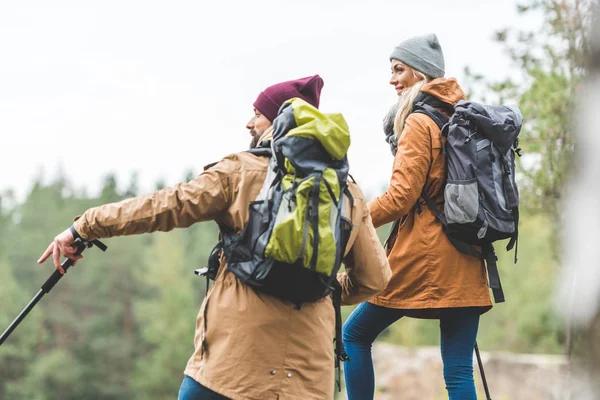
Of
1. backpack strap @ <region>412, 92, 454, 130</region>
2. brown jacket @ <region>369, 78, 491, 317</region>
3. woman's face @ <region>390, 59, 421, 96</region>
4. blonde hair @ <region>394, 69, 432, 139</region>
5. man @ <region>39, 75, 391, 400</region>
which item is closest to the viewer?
man @ <region>39, 75, 391, 400</region>

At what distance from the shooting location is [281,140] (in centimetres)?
259

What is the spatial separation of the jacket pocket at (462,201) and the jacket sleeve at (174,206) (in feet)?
→ 3.78

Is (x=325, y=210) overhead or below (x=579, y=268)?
below

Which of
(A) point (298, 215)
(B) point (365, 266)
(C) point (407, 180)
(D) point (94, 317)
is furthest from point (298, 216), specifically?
(D) point (94, 317)

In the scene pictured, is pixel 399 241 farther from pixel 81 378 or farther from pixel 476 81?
pixel 81 378

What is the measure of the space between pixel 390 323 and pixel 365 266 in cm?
80

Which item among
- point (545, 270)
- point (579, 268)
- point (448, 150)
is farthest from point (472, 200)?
point (545, 270)

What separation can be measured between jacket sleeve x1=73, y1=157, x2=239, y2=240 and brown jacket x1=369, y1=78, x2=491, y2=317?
3.41 feet

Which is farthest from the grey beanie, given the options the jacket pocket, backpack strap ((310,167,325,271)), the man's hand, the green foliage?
the green foliage

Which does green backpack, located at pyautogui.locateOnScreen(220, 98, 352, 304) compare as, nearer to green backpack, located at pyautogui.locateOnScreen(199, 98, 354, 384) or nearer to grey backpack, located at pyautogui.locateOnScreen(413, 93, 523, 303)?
green backpack, located at pyautogui.locateOnScreen(199, 98, 354, 384)

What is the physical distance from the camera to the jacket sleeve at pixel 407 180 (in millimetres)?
3492

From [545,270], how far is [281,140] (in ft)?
126

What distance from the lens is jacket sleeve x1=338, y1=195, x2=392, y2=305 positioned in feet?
9.51

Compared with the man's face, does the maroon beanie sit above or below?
above
